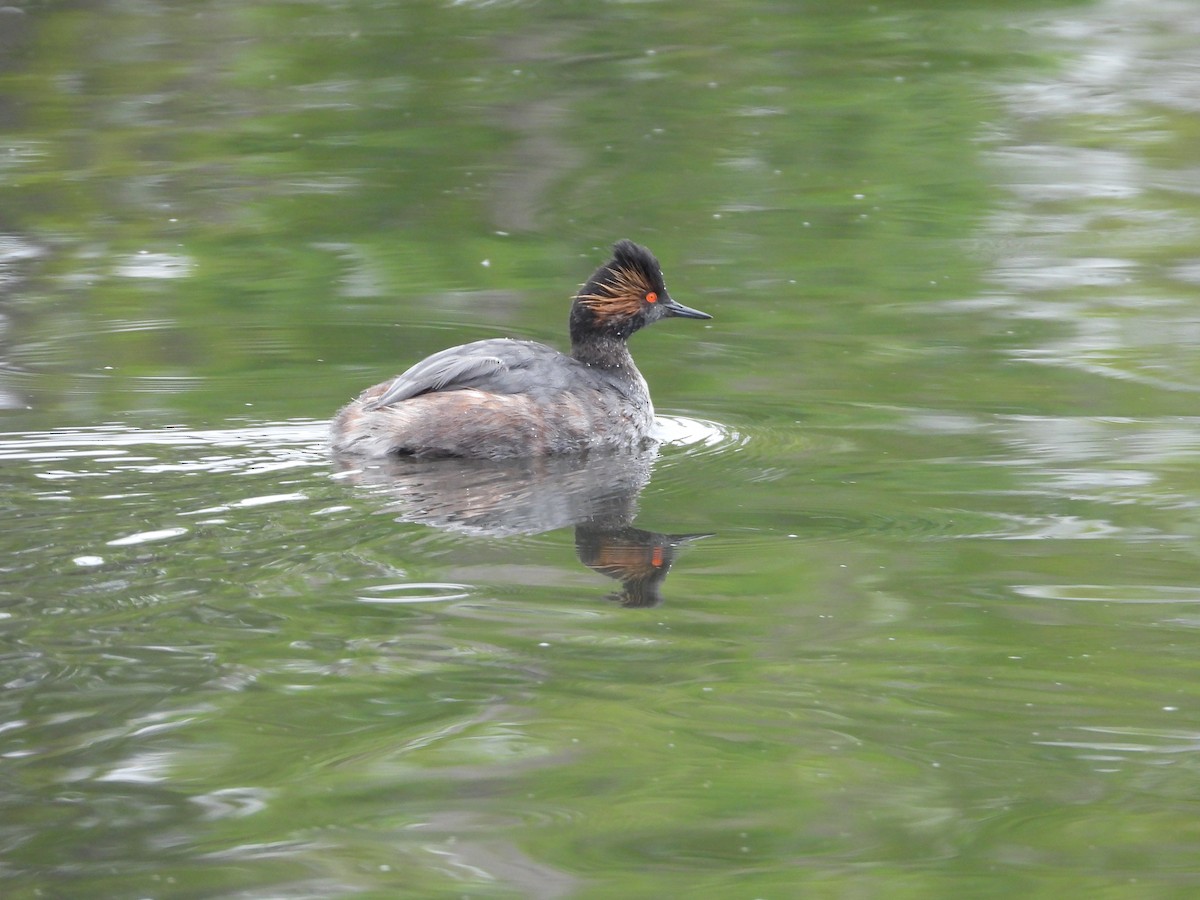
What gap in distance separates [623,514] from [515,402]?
111 cm

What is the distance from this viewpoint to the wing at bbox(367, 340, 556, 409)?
26.9 ft

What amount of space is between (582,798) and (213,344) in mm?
5946

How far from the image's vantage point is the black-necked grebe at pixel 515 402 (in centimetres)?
802

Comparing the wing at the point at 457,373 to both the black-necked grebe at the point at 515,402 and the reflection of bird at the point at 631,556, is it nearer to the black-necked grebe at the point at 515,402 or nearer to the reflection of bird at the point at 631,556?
the black-necked grebe at the point at 515,402

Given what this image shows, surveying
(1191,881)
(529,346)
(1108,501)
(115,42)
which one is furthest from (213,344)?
(115,42)

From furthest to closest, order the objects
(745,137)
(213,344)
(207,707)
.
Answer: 1. (745,137)
2. (213,344)
3. (207,707)

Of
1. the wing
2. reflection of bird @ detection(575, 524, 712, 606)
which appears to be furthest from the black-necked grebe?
reflection of bird @ detection(575, 524, 712, 606)

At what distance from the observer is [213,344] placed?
1016 centimetres

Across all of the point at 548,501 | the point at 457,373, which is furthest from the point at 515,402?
the point at 548,501

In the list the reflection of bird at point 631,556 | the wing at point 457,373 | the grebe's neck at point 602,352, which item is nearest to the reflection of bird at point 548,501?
the reflection of bird at point 631,556

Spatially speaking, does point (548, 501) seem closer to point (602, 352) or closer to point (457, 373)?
point (457, 373)

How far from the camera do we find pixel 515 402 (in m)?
8.19

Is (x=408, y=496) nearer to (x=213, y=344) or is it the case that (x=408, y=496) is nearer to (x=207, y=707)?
(x=207, y=707)

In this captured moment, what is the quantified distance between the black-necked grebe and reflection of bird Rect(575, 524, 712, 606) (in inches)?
45.1
